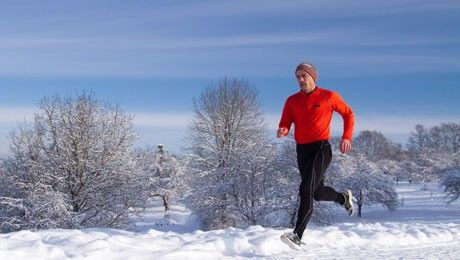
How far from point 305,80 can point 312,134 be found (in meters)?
0.60

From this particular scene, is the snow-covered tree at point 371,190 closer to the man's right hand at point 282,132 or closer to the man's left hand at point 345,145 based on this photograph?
the man's right hand at point 282,132

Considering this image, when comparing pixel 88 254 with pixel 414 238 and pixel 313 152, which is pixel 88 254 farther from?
pixel 414 238

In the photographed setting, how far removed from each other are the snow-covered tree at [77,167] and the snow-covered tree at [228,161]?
665 cm

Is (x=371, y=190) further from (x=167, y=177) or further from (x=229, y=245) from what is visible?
(x=229, y=245)

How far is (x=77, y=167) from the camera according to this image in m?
24.6

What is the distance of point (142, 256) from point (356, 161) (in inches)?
1918

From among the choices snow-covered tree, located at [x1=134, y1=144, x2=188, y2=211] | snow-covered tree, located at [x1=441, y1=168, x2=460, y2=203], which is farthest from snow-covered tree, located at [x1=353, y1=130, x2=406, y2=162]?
snow-covered tree, located at [x1=441, y1=168, x2=460, y2=203]

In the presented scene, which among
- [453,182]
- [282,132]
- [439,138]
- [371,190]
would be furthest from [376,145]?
[282,132]

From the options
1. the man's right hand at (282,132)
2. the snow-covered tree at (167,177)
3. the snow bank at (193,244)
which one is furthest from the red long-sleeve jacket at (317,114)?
the snow-covered tree at (167,177)

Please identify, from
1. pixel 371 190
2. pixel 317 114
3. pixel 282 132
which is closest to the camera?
pixel 317 114

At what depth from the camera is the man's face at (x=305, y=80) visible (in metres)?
5.39

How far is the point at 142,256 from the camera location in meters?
4.50

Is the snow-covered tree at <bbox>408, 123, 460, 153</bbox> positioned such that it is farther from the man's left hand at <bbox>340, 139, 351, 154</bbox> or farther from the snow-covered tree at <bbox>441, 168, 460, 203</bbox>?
the man's left hand at <bbox>340, 139, 351, 154</bbox>

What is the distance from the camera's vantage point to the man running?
17.2 ft
